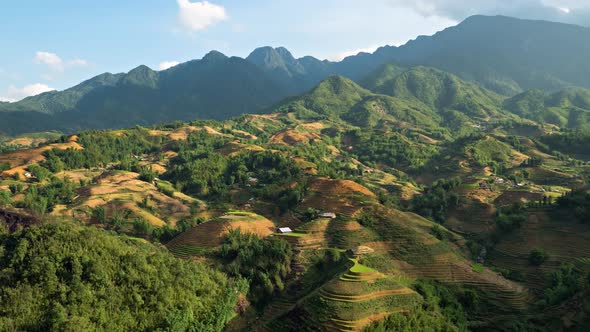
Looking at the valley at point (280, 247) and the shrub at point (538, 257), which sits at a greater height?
the valley at point (280, 247)

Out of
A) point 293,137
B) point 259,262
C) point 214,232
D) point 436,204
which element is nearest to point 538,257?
point 436,204

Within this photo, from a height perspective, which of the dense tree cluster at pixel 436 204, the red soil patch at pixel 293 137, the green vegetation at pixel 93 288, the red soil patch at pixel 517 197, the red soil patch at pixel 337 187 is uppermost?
the green vegetation at pixel 93 288

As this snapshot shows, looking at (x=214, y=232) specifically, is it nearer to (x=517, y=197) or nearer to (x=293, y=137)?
(x=517, y=197)

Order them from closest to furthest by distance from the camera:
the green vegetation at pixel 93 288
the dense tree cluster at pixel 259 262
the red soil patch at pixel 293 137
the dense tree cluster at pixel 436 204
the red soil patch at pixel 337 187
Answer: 1. the green vegetation at pixel 93 288
2. the dense tree cluster at pixel 259 262
3. the dense tree cluster at pixel 436 204
4. the red soil patch at pixel 337 187
5. the red soil patch at pixel 293 137

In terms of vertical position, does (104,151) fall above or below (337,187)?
above

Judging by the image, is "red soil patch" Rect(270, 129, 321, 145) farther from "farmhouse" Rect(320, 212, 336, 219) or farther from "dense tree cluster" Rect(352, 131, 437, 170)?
"farmhouse" Rect(320, 212, 336, 219)

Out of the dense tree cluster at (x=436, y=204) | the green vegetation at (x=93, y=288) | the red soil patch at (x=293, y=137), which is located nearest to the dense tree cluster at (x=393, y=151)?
the red soil patch at (x=293, y=137)

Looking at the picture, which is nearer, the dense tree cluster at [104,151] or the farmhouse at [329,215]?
the farmhouse at [329,215]

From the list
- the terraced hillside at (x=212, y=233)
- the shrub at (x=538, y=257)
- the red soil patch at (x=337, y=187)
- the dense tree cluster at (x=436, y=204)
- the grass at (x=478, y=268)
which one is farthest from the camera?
the red soil patch at (x=337, y=187)

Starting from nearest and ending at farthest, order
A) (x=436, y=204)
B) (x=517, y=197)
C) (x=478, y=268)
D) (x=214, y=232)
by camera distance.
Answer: (x=478, y=268)
(x=214, y=232)
(x=436, y=204)
(x=517, y=197)

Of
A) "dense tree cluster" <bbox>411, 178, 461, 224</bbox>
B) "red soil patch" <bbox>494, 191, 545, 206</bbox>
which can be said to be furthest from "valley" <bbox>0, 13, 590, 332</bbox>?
"red soil patch" <bbox>494, 191, 545, 206</bbox>

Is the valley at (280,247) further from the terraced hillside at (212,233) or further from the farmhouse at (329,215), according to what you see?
the terraced hillside at (212,233)
